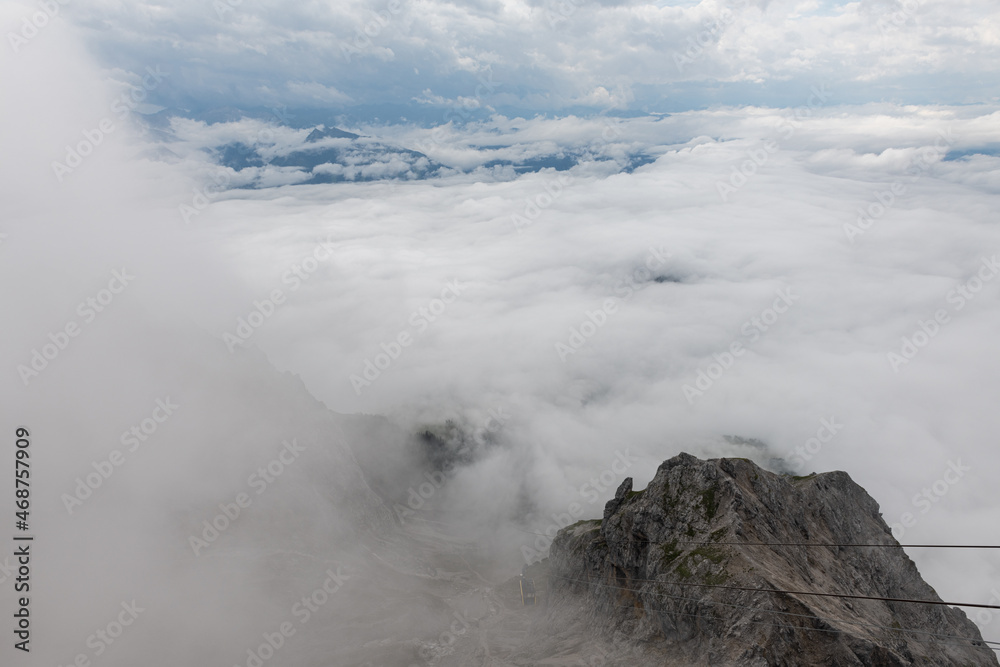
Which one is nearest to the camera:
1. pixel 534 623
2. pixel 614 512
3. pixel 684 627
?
pixel 684 627

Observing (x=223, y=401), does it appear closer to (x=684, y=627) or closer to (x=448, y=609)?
(x=448, y=609)

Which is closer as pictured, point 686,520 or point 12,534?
point 686,520

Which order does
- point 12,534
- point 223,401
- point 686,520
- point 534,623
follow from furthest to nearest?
point 223,401 < point 12,534 < point 534,623 < point 686,520

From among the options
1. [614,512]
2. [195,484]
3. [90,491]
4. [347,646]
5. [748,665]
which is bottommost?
[347,646]

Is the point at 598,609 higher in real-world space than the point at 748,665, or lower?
lower

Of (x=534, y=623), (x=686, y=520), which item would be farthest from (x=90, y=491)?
(x=686, y=520)

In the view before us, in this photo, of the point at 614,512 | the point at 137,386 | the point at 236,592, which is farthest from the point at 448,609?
the point at 137,386
